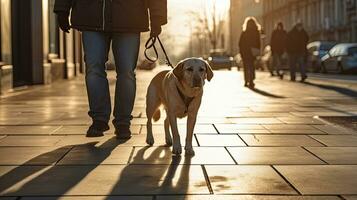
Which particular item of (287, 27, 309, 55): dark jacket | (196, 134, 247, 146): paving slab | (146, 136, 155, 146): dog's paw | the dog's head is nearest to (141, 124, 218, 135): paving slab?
(196, 134, 247, 146): paving slab

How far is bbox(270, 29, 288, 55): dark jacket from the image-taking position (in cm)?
2117

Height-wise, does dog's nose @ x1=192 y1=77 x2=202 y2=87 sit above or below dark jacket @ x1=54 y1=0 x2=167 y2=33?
below

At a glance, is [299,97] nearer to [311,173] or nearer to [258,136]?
[258,136]

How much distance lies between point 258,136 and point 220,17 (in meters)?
84.5

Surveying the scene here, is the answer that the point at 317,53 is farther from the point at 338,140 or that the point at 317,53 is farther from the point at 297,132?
the point at 338,140

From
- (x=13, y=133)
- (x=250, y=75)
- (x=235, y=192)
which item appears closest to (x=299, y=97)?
(x=250, y=75)

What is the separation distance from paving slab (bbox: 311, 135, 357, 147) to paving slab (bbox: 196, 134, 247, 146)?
769 mm

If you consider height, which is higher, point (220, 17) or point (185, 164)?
point (220, 17)

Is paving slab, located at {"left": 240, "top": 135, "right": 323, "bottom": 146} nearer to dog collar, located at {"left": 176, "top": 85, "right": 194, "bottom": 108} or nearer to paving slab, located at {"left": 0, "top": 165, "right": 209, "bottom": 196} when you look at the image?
dog collar, located at {"left": 176, "top": 85, "right": 194, "bottom": 108}

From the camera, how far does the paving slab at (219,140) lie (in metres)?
5.77

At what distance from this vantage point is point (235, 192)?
3.73 m

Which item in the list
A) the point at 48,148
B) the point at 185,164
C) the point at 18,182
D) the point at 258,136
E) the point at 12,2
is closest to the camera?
the point at 18,182

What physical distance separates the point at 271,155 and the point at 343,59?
23.4m

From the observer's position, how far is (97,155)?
5.09 m
